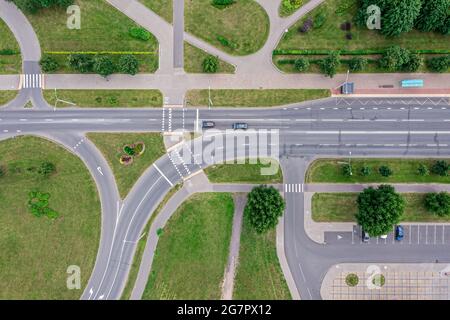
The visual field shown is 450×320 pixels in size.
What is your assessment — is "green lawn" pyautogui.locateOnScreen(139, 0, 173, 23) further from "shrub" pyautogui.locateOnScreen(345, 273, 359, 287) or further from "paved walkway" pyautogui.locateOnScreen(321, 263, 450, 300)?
"shrub" pyautogui.locateOnScreen(345, 273, 359, 287)

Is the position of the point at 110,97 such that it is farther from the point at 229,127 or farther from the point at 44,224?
the point at 44,224

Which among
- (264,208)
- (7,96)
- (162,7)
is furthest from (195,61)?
(7,96)

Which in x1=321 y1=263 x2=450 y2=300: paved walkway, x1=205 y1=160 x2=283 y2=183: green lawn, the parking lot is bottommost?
x1=321 y1=263 x2=450 y2=300: paved walkway

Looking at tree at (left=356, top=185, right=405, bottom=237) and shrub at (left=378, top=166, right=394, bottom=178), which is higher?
shrub at (left=378, top=166, right=394, bottom=178)

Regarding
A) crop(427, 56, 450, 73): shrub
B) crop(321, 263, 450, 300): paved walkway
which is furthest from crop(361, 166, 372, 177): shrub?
crop(427, 56, 450, 73): shrub

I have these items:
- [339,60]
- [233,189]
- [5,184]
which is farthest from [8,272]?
[339,60]
